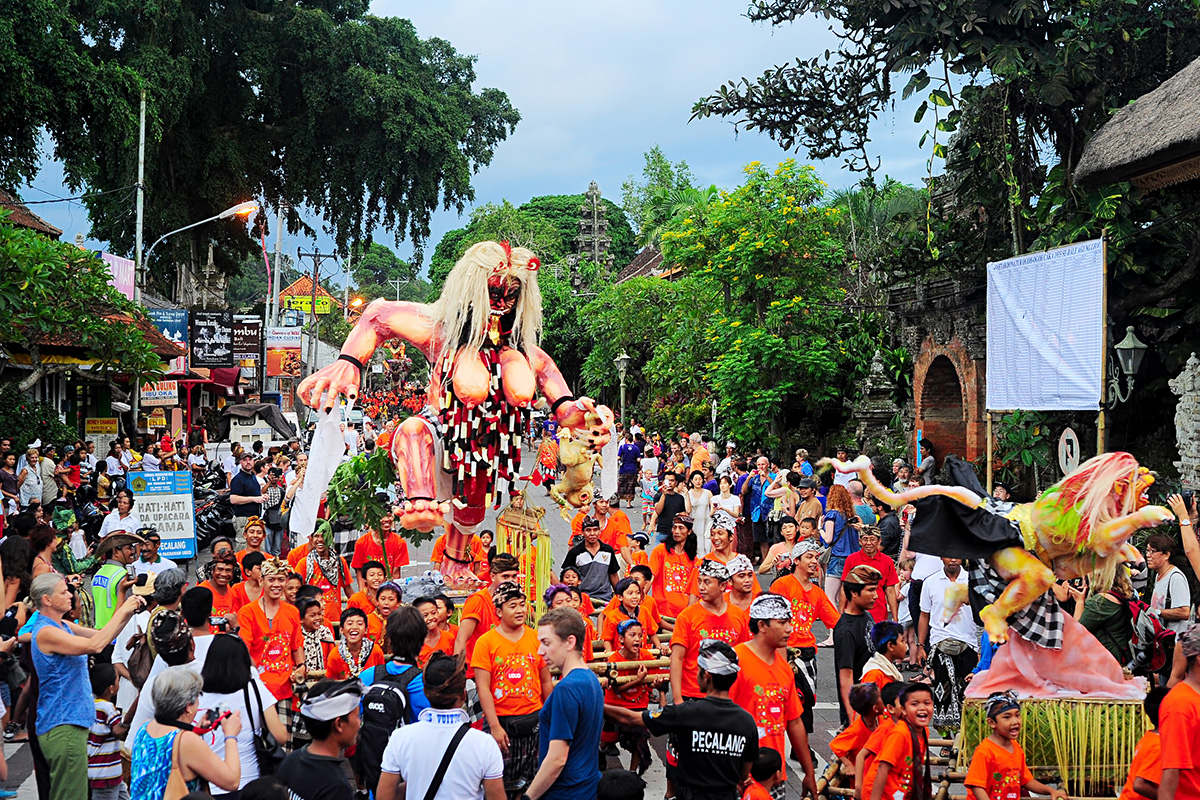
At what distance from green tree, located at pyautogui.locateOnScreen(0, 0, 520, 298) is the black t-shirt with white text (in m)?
23.2

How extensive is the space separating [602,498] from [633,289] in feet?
82.8

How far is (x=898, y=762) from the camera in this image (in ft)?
15.8

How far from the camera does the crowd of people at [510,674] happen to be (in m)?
4.38

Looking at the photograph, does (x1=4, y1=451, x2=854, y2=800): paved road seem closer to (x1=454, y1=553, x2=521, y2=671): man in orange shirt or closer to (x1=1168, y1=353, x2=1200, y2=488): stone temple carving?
(x1=454, y1=553, x2=521, y2=671): man in orange shirt

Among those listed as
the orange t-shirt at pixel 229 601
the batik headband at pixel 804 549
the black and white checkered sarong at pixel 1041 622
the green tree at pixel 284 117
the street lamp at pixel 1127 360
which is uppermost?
the green tree at pixel 284 117

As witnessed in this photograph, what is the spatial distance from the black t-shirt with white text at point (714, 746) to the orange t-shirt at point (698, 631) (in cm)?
153

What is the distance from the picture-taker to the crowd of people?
4.38 metres

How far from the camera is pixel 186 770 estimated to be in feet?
14.0

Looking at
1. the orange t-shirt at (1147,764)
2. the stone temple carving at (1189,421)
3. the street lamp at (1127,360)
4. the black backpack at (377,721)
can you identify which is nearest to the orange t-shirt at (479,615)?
the black backpack at (377,721)

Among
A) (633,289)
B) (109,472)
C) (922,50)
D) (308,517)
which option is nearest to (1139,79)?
(922,50)

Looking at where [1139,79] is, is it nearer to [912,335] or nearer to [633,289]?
[912,335]

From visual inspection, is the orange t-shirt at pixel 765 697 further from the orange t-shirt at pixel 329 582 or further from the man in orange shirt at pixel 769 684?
the orange t-shirt at pixel 329 582

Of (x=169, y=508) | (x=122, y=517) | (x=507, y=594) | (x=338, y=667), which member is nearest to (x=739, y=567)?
(x=507, y=594)

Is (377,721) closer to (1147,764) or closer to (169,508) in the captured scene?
(1147,764)
